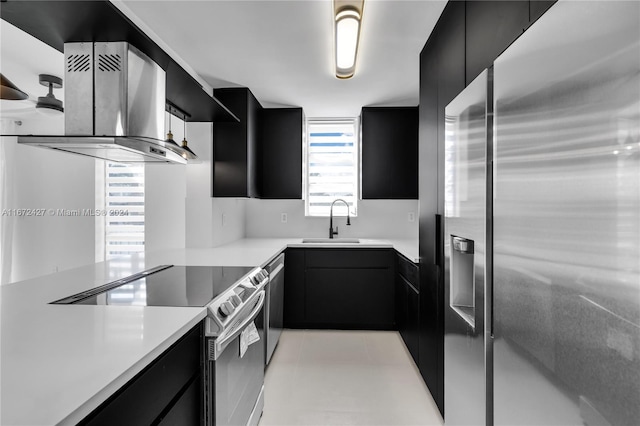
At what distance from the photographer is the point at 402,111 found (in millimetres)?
3617

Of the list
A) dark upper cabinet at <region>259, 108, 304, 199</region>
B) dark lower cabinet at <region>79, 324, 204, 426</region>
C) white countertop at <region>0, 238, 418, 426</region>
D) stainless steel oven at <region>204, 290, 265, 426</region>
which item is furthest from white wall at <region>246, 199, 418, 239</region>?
dark lower cabinet at <region>79, 324, 204, 426</region>

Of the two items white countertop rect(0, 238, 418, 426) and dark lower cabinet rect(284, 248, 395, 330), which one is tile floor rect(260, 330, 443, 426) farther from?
white countertop rect(0, 238, 418, 426)

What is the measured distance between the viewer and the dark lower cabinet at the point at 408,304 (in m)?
2.50

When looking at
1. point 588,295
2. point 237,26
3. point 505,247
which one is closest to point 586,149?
point 588,295

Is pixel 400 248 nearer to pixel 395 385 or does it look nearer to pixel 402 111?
Answer: pixel 395 385

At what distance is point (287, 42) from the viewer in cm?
220

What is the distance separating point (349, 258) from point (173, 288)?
82.2 inches

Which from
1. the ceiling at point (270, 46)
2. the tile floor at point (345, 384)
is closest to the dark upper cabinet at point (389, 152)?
the ceiling at point (270, 46)

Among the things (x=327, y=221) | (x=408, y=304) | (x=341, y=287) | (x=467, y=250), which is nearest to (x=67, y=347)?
(x=467, y=250)

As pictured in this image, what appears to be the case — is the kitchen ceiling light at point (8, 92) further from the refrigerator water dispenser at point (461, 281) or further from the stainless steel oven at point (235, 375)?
the refrigerator water dispenser at point (461, 281)

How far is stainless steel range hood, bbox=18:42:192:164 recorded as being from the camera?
1.45 m

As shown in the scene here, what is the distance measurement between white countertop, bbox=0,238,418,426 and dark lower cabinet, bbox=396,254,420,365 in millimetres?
1750

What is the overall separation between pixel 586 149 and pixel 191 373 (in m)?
1.30

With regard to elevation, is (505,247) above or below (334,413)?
above
